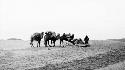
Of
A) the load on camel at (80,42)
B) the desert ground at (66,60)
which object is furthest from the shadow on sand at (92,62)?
the load on camel at (80,42)

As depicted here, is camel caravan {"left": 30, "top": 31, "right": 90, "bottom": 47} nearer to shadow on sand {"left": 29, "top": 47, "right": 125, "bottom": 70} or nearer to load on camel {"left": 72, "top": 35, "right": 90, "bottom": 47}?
load on camel {"left": 72, "top": 35, "right": 90, "bottom": 47}

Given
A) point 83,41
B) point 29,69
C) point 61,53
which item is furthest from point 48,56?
point 83,41

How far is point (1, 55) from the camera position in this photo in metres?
21.6

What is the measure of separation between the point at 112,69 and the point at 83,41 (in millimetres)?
14133

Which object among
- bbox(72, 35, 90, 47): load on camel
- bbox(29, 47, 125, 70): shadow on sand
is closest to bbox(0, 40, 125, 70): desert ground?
bbox(29, 47, 125, 70): shadow on sand

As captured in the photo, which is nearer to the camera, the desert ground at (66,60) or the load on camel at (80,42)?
the desert ground at (66,60)

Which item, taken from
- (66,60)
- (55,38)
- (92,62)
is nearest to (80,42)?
(55,38)

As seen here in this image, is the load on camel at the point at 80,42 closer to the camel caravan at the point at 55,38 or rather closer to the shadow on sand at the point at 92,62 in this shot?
the camel caravan at the point at 55,38

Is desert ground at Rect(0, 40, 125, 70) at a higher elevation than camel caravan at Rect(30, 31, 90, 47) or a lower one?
lower

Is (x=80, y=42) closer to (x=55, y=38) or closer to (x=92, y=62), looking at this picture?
(x=55, y=38)

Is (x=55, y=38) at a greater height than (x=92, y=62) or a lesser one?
greater

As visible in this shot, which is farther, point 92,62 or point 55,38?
point 55,38

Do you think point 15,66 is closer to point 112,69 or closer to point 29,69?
point 29,69

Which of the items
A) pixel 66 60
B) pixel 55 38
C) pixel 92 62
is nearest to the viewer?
pixel 92 62
